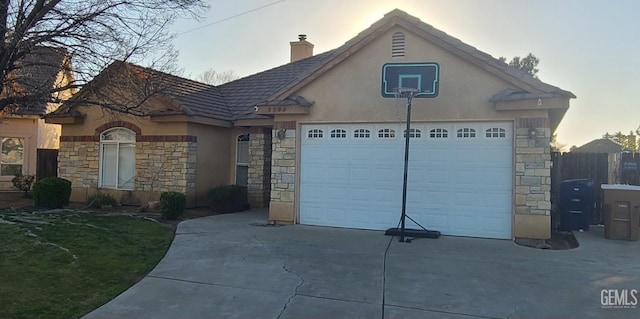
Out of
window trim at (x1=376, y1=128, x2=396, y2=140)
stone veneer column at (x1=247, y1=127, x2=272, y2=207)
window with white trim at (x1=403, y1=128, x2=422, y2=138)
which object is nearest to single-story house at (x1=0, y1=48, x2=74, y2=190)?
stone veneer column at (x1=247, y1=127, x2=272, y2=207)

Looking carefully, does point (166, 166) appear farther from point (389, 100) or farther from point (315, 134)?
point (389, 100)

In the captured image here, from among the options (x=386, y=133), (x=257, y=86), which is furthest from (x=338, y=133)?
(x=257, y=86)

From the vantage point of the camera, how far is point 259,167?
49.2 ft

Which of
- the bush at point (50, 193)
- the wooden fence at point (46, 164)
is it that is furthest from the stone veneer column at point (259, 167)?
the wooden fence at point (46, 164)

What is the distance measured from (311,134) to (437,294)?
20.7 feet

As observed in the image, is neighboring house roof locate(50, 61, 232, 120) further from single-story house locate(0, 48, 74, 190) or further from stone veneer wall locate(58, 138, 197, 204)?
stone veneer wall locate(58, 138, 197, 204)

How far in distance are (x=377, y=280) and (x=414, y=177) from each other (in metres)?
4.38

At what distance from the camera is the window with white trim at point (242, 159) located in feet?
51.5

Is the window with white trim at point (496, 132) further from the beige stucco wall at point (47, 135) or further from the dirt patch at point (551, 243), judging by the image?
the beige stucco wall at point (47, 135)

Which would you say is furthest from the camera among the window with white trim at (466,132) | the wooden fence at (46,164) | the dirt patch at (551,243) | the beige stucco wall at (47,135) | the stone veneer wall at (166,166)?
the beige stucco wall at (47,135)

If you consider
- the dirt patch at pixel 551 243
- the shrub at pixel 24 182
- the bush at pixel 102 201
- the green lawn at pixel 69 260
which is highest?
the shrub at pixel 24 182

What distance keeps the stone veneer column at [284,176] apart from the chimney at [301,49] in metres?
9.23

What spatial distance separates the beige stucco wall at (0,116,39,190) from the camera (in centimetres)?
1891

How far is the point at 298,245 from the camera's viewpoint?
8852mm
